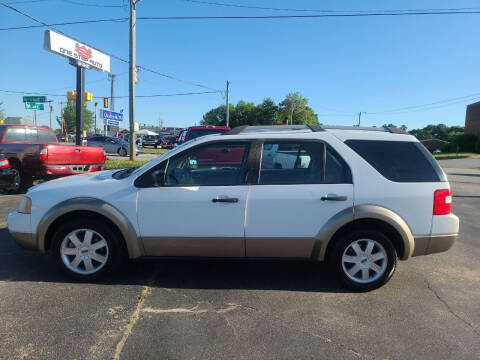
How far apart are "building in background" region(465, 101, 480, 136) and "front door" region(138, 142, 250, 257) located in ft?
197

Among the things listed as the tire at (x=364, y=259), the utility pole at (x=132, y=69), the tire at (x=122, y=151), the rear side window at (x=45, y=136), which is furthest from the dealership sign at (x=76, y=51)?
the tire at (x=364, y=259)

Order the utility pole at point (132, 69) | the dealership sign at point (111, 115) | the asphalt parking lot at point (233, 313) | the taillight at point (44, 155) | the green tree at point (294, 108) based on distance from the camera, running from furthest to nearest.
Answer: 1. the green tree at point (294, 108)
2. the dealership sign at point (111, 115)
3. the utility pole at point (132, 69)
4. the taillight at point (44, 155)
5. the asphalt parking lot at point (233, 313)

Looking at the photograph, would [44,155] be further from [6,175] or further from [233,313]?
[233,313]

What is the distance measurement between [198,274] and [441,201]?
2745 millimetres

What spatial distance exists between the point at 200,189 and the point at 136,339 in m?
1.47

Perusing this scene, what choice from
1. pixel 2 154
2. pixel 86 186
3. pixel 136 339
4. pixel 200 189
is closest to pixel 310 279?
pixel 200 189

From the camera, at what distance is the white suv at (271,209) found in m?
3.43

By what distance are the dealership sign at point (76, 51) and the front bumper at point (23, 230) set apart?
14104 millimetres

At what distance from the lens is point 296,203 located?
3402 millimetres

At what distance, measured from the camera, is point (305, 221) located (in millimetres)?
3432

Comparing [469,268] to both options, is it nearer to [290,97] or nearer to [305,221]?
[305,221]

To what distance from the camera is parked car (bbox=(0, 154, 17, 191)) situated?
7.80m

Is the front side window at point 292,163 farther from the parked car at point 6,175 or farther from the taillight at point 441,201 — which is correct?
the parked car at point 6,175

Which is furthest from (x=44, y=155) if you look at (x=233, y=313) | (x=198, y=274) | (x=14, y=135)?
(x=233, y=313)
